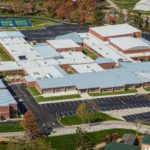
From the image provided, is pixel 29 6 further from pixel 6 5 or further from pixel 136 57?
pixel 136 57

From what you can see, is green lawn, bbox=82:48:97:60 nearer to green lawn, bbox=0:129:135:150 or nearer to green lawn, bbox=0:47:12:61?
green lawn, bbox=0:47:12:61

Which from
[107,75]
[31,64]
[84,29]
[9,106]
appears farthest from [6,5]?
[9,106]

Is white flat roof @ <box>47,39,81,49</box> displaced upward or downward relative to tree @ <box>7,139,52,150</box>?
upward

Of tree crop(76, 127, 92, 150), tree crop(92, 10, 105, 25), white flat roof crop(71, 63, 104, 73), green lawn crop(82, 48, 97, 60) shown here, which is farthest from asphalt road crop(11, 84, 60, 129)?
tree crop(92, 10, 105, 25)

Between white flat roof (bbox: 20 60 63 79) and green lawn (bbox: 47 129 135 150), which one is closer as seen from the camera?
green lawn (bbox: 47 129 135 150)

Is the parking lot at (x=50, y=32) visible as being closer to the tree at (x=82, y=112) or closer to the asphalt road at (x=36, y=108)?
the asphalt road at (x=36, y=108)

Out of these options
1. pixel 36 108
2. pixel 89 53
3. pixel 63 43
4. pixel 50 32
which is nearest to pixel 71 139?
pixel 36 108

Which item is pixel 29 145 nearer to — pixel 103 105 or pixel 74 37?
pixel 103 105
